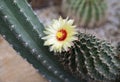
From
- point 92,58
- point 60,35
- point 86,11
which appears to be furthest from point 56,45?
point 86,11

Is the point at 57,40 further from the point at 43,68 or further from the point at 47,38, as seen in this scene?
the point at 43,68

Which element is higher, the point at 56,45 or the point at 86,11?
the point at 86,11

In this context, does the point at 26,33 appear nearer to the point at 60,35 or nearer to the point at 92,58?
the point at 60,35

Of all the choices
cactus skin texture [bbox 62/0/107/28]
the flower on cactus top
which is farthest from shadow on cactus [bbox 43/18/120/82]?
cactus skin texture [bbox 62/0/107/28]

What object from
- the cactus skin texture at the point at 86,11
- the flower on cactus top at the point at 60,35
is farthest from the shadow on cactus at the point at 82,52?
the cactus skin texture at the point at 86,11

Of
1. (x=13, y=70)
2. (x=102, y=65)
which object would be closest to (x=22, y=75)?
(x=13, y=70)

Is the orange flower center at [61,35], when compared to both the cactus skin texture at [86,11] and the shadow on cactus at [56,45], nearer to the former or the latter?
the shadow on cactus at [56,45]

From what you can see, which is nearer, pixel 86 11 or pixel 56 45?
pixel 56 45
